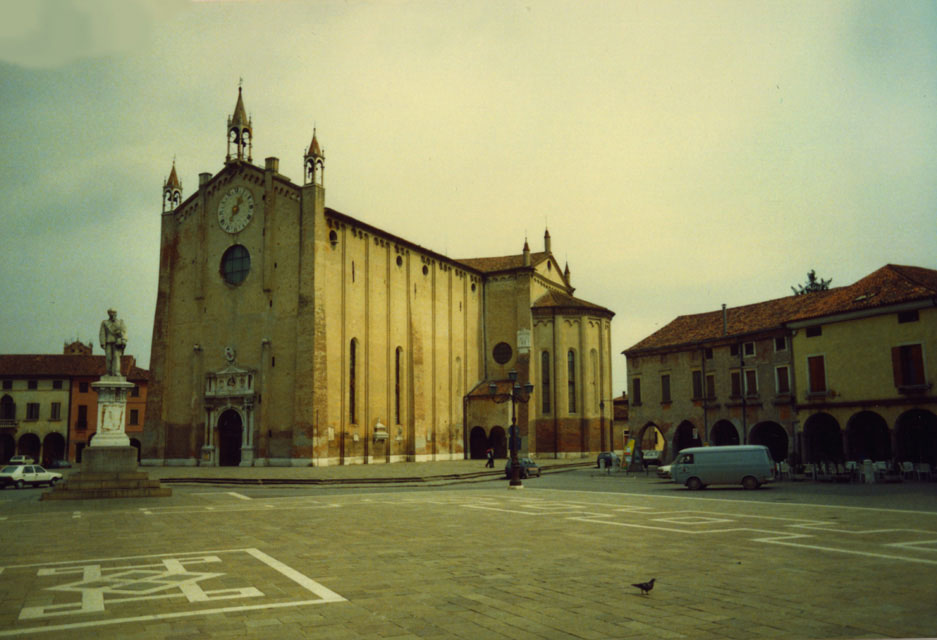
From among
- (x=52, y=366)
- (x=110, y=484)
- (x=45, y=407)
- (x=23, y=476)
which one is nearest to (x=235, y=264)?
(x=23, y=476)

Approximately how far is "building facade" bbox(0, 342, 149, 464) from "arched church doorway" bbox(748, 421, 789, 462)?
50.3 metres

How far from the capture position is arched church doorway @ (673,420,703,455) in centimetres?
4347

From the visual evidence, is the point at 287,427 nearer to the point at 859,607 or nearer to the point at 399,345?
the point at 399,345

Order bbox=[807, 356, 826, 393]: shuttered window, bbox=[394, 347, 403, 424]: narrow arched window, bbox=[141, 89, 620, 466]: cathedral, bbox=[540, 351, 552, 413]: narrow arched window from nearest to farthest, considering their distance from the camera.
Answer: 1. bbox=[807, 356, 826, 393]: shuttered window
2. bbox=[141, 89, 620, 466]: cathedral
3. bbox=[394, 347, 403, 424]: narrow arched window
4. bbox=[540, 351, 552, 413]: narrow arched window

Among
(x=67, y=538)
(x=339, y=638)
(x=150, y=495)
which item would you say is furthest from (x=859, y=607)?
(x=150, y=495)

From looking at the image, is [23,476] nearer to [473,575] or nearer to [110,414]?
[110,414]

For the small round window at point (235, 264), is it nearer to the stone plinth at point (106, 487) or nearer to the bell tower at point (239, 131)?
the bell tower at point (239, 131)

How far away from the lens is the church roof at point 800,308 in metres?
31.2

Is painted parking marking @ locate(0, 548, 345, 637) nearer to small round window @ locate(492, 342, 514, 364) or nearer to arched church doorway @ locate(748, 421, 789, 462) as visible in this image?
arched church doorway @ locate(748, 421, 789, 462)

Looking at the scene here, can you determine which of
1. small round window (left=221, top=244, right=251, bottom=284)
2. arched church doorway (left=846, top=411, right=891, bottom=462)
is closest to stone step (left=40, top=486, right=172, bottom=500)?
small round window (left=221, top=244, right=251, bottom=284)

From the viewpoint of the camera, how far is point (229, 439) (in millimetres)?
44531

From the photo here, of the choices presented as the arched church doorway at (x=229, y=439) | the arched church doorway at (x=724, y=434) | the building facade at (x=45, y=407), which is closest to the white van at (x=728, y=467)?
the arched church doorway at (x=724, y=434)

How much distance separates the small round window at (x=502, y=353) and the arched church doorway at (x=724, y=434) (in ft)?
66.7

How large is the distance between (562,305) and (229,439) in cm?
2793
